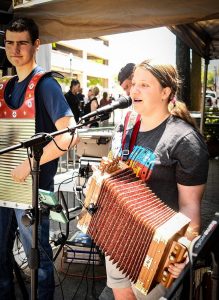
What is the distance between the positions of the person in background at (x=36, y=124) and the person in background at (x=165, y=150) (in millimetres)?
496

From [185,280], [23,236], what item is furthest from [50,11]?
[185,280]

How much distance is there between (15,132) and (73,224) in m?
3.18

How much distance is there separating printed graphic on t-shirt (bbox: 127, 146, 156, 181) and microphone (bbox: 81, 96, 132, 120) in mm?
297

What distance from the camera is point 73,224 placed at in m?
Result: 5.37

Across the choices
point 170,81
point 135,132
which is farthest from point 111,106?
point 170,81

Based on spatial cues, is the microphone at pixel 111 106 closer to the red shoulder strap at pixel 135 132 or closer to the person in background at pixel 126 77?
the red shoulder strap at pixel 135 132

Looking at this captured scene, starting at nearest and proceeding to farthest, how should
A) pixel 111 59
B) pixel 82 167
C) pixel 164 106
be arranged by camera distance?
pixel 164 106
pixel 82 167
pixel 111 59

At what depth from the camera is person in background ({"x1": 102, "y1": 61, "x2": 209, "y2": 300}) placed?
1.93 metres

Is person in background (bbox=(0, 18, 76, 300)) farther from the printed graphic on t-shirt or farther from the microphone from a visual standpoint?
the printed graphic on t-shirt

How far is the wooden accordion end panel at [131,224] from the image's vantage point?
1633mm

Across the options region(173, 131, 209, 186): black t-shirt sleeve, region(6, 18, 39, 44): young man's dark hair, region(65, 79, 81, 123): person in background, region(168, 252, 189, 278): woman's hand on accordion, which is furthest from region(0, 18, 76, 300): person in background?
region(65, 79, 81, 123): person in background

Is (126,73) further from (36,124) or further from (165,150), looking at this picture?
(165,150)

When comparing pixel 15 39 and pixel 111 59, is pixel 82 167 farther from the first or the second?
pixel 111 59

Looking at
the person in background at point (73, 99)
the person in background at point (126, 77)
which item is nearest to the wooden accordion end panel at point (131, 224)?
the person in background at point (126, 77)
